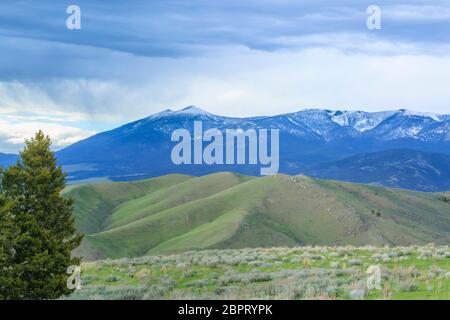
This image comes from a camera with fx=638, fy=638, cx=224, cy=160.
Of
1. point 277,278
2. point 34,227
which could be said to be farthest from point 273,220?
point 34,227

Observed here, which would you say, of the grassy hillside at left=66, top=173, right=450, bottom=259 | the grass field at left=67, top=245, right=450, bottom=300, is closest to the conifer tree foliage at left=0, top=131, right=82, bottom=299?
the grass field at left=67, top=245, right=450, bottom=300

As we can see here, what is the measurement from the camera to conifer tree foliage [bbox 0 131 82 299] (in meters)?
24.1

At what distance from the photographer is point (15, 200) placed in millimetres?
24625

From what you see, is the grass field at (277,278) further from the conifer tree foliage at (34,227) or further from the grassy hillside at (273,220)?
the grassy hillside at (273,220)

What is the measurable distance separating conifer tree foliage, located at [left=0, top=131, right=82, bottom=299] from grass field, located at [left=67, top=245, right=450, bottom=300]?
1450mm

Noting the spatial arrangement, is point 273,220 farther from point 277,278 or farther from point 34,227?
point 34,227

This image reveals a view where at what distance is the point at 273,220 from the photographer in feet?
431

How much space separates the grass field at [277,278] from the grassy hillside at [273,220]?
75.8 m

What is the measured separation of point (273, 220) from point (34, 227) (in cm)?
10890

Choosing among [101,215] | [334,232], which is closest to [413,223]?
[334,232]
